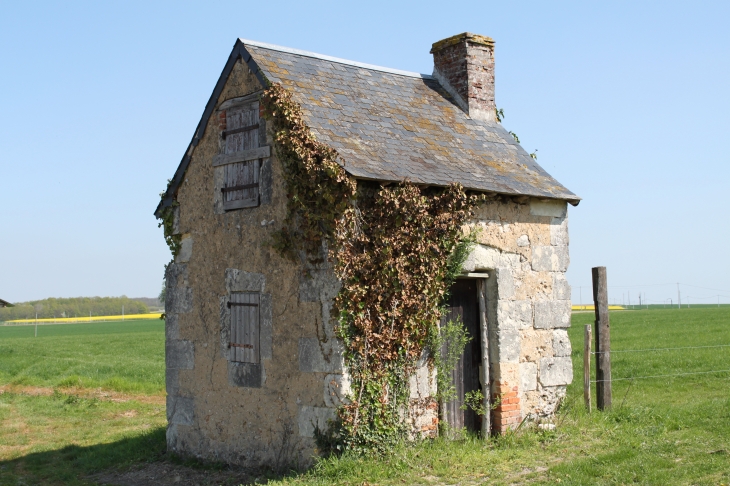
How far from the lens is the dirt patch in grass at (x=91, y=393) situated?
16922mm

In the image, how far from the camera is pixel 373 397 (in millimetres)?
8656

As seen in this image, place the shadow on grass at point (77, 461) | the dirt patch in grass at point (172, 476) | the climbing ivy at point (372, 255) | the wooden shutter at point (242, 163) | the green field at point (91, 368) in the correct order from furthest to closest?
the green field at point (91, 368)
the shadow on grass at point (77, 461)
the wooden shutter at point (242, 163)
the dirt patch in grass at point (172, 476)
the climbing ivy at point (372, 255)

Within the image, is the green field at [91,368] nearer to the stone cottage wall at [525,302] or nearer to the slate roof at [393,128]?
the slate roof at [393,128]

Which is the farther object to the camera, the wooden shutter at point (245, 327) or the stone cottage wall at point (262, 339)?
the wooden shutter at point (245, 327)

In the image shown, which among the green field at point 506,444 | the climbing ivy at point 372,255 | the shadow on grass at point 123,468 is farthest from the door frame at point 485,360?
the shadow on grass at point 123,468

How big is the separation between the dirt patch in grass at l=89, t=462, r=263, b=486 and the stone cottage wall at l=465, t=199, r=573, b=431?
3.42 m

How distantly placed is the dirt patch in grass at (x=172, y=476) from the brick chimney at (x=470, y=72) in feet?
21.2

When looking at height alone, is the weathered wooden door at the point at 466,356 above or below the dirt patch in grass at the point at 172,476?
above

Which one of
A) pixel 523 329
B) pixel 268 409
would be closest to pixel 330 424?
pixel 268 409

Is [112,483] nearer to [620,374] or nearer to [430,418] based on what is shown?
[430,418]

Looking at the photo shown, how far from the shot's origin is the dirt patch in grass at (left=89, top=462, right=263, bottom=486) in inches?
366

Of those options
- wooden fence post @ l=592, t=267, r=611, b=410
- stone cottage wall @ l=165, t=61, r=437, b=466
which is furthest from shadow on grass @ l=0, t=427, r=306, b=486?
wooden fence post @ l=592, t=267, r=611, b=410

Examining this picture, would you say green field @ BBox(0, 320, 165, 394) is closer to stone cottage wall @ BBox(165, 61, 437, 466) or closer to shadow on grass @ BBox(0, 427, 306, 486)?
shadow on grass @ BBox(0, 427, 306, 486)

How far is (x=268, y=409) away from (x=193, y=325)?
1935 mm
